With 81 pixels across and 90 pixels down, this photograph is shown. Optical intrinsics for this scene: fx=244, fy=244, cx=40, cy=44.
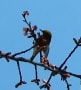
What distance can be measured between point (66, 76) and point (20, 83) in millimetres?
918

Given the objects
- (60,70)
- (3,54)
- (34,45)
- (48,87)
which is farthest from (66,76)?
(3,54)

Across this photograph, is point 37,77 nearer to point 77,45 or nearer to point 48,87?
point 48,87

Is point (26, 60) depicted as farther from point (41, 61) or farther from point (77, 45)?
point (77, 45)

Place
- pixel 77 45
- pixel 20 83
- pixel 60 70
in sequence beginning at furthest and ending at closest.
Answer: pixel 20 83
pixel 60 70
pixel 77 45

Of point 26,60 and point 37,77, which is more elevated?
point 26,60

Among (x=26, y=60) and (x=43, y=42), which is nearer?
(x=43, y=42)

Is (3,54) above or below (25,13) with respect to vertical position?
below

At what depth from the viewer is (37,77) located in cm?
470

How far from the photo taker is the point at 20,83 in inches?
180

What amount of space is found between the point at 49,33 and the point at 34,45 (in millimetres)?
561

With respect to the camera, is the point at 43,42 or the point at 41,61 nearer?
the point at 43,42

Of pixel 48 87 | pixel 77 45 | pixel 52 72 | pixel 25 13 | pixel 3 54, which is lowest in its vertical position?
pixel 48 87

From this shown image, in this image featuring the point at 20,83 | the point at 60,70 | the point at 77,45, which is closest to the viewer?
the point at 77,45

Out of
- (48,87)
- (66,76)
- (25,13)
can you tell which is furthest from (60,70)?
(25,13)
